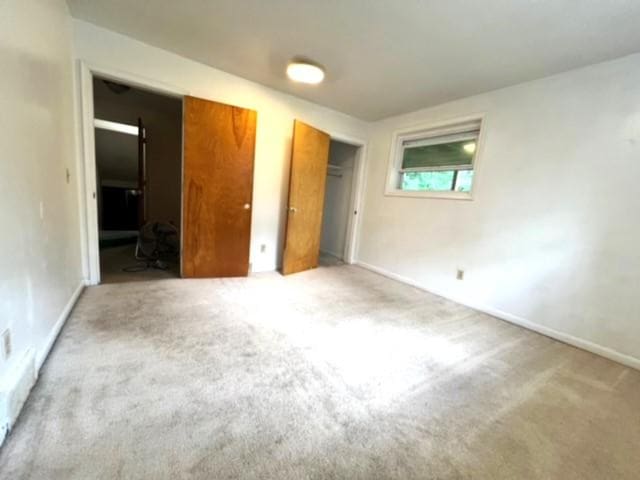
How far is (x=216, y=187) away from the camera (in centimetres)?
299

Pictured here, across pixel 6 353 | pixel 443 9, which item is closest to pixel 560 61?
pixel 443 9

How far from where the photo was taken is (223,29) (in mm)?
2174

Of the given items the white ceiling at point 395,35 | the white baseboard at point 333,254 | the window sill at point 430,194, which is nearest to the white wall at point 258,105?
the white ceiling at point 395,35

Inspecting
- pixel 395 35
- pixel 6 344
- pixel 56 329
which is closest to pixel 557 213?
pixel 395 35

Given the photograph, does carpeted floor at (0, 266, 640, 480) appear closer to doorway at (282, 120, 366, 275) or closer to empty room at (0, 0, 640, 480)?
empty room at (0, 0, 640, 480)

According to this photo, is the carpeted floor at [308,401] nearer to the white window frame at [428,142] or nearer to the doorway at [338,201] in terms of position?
the white window frame at [428,142]

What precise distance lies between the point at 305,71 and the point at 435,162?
1.94 metres

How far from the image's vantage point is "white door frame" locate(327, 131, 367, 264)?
428 centimetres

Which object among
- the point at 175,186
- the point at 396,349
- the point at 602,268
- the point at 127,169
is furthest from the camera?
the point at 127,169

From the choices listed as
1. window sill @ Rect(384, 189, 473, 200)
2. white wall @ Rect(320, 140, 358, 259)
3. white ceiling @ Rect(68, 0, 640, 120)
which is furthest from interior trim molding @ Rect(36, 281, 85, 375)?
window sill @ Rect(384, 189, 473, 200)

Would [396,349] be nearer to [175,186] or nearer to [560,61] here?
[560,61]

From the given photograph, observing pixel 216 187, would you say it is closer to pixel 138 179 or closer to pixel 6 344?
pixel 138 179

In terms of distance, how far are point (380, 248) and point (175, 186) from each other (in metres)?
3.58

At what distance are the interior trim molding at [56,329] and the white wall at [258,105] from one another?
5.67 ft
